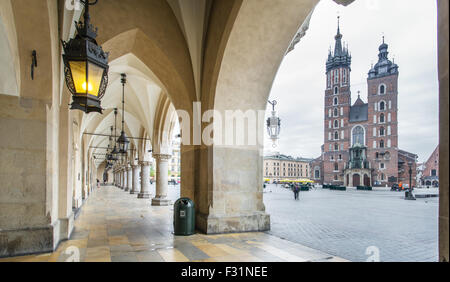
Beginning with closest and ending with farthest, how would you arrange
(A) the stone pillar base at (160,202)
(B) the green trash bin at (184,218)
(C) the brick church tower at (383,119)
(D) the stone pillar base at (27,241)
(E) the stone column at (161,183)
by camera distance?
1. (D) the stone pillar base at (27,241)
2. (B) the green trash bin at (184,218)
3. (A) the stone pillar base at (160,202)
4. (E) the stone column at (161,183)
5. (C) the brick church tower at (383,119)

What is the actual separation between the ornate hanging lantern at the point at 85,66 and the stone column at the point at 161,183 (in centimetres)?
1168

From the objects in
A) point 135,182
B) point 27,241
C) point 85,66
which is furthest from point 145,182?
point 85,66

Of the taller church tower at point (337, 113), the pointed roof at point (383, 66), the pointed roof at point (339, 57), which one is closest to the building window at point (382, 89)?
the pointed roof at point (383, 66)

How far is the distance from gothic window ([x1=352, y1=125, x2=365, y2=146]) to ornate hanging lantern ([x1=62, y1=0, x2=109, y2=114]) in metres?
68.2

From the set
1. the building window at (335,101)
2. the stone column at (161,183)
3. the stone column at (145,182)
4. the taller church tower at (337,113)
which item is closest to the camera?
the stone column at (161,183)

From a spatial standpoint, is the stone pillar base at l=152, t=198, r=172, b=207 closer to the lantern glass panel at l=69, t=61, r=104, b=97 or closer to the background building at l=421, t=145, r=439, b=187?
the lantern glass panel at l=69, t=61, r=104, b=97

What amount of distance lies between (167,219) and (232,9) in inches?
282

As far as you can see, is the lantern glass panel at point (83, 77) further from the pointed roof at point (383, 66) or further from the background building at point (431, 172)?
the background building at point (431, 172)

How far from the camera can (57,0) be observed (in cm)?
573

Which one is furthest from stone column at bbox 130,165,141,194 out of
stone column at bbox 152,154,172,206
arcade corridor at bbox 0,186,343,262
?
arcade corridor at bbox 0,186,343,262

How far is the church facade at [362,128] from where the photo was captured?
5972cm

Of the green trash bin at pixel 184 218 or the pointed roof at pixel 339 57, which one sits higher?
the pointed roof at pixel 339 57
